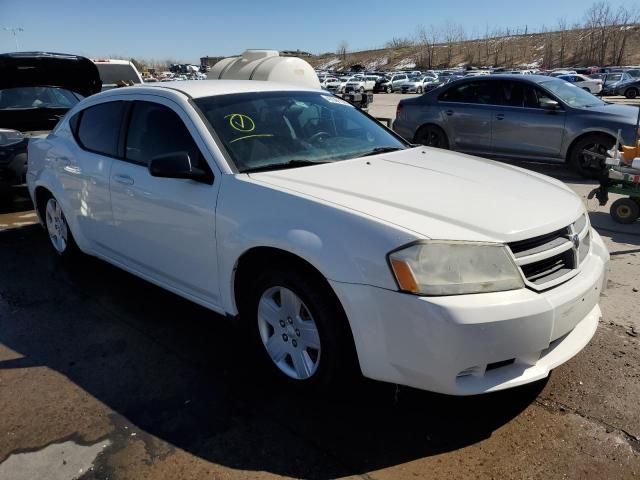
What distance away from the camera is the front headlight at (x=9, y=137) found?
666 centimetres

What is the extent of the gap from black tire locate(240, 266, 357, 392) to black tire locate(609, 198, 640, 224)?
4378mm

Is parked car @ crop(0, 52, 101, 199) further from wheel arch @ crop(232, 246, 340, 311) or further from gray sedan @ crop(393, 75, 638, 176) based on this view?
gray sedan @ crop(393, 75, 638, 176)

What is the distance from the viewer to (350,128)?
3818 millimetres

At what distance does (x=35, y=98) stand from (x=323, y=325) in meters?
7.07

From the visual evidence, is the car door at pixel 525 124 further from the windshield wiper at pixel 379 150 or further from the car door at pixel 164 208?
the car door at pixel 164 208

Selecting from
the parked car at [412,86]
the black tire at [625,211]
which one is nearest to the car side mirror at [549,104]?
the black tire at [625,211]

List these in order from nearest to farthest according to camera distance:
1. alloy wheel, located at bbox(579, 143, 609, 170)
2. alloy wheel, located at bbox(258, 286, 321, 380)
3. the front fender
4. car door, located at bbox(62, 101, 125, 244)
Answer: the front fender → alloy wheel, located at bbox(258, 286, 321, 380) → car door, located at bbox(62, 101, 125, 244) → alloy wheel, located at bbox(579, 143, 609, 170)

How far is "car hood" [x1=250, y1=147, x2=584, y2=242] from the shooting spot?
7.86 ft

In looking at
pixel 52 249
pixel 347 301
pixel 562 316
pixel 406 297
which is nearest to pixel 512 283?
pixel 562 316

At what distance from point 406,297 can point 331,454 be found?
82 centimetres

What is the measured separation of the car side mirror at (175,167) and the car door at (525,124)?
6.80 metres

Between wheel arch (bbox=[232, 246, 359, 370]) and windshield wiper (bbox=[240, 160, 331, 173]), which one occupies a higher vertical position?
windshield wiper (bbox=[240, 160, 331, 173])

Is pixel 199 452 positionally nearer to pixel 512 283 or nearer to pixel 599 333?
pixel 512 283

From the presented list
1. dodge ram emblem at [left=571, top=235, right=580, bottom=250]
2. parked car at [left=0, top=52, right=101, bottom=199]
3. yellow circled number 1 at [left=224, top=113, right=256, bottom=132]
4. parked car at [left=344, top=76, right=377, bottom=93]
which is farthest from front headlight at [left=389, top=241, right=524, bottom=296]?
parked car at [left=344, top=76, right=377, bottom=93]
